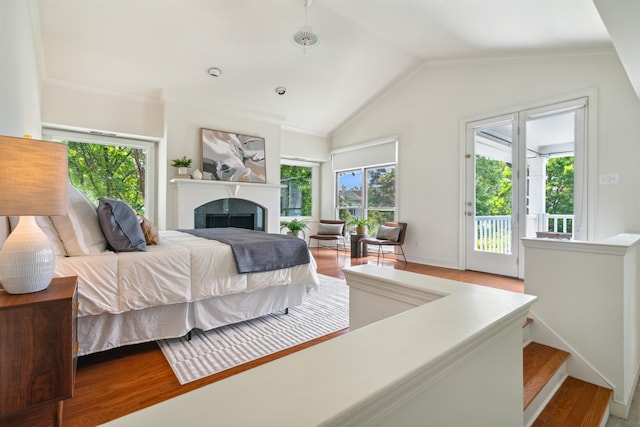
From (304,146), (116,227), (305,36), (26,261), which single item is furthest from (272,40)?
(26,261)

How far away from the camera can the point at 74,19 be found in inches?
129

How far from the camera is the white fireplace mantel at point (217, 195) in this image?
477 centimetres

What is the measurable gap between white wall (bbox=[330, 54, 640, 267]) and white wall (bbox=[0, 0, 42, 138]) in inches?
189

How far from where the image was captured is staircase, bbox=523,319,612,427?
172 cm

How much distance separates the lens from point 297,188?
714 centimetres

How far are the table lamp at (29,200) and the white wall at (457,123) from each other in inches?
179

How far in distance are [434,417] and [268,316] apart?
2.40 m

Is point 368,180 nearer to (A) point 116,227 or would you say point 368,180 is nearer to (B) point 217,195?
(B) point 217,195

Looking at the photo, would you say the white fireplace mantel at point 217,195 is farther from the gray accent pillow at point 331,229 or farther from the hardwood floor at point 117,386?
the hardwood floor at point 117,386

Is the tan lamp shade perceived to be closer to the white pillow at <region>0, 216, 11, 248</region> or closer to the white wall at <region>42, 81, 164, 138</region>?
the white pillow at <region>0, 216, 11, 248</region>

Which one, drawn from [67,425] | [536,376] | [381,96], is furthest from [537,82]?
[67,425]

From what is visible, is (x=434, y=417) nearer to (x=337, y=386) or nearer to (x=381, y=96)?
(x=337, y=386)

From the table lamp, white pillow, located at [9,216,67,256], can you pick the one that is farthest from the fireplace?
the table lamp

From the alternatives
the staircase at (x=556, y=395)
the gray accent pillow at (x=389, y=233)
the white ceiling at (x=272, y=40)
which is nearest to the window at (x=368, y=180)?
the gray accent pillow at (x=389, y=233)
